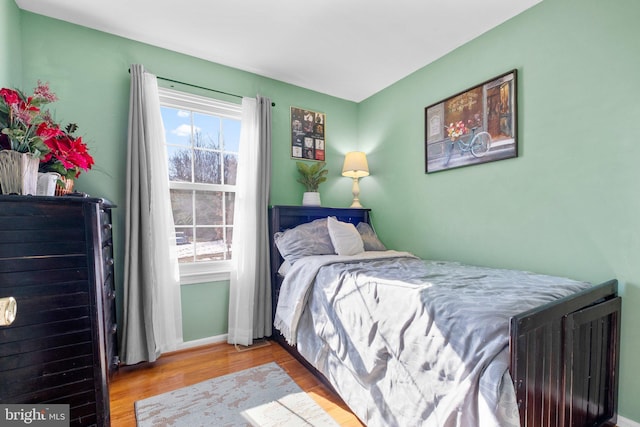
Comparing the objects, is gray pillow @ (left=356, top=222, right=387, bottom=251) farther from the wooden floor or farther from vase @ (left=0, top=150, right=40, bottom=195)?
vase @ (left=0, top=150, right=40, bottom=195)

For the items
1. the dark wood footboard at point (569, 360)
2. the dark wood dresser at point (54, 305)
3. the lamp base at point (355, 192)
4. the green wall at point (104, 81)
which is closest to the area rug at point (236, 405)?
the dark wood dresser at point (54, 305)

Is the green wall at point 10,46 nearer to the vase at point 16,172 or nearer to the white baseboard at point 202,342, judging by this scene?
the vase at point 16,172

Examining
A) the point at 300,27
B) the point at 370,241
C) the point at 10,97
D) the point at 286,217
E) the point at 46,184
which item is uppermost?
the point at 300,27

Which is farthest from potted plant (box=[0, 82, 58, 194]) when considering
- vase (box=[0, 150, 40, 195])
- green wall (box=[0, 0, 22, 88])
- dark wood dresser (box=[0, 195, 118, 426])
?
green wall (box=[0, 0, 22, 88])

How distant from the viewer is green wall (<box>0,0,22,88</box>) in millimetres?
1618

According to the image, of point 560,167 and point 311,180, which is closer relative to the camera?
point 560,167

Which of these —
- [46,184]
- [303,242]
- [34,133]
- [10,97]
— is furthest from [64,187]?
[303,242]

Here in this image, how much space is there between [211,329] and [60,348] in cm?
149

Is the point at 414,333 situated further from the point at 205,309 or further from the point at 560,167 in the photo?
the point at 205,309

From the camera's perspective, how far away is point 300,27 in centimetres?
211

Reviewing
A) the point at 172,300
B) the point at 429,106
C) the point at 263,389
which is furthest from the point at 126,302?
the point at 429,106

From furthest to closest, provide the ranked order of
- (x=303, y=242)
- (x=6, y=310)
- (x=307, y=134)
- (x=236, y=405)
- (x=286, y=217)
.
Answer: (x=307, y=134), (x=286, y=217), (x=303, y=242), (x=236, y=405), (x=6, y=310)

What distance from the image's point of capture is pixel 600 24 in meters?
1.59

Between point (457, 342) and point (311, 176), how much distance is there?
2.14 meters
